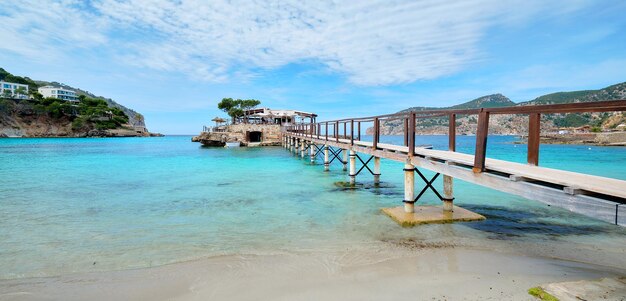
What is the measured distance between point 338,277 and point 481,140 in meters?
3.31

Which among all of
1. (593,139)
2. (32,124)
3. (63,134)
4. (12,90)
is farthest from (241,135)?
(12,90)

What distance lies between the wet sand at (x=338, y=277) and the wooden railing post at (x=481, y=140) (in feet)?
5.76

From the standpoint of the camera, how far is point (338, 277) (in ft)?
16.8

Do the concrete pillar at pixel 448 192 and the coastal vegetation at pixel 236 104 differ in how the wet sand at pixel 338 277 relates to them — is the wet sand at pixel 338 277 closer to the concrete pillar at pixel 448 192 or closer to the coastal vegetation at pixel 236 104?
the concrete pillar at pixel 448 192

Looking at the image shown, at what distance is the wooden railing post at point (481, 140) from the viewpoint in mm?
5207

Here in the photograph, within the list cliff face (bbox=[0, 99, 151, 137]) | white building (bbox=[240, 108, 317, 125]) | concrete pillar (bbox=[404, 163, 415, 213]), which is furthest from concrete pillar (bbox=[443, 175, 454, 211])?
cliff face (bbox=[0, 99, 151, 137])

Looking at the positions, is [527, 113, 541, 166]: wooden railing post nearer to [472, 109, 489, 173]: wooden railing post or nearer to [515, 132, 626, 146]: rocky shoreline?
[472, 109, 489, 173]: wooden railing post

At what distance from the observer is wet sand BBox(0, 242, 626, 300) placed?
4590mm

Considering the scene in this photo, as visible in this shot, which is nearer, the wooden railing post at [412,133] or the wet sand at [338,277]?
the wet sand at [338,277]

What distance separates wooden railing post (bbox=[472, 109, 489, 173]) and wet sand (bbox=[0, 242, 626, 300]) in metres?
1.76

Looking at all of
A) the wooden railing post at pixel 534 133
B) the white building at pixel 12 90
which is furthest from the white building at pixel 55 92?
the wooden railing post at pixel 534 133

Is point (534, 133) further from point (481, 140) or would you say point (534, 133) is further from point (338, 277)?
point (338, 277)

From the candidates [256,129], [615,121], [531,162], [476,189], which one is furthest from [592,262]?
[615,121]

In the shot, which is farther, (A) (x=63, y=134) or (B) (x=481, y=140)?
(A) (x=63, y=134)
